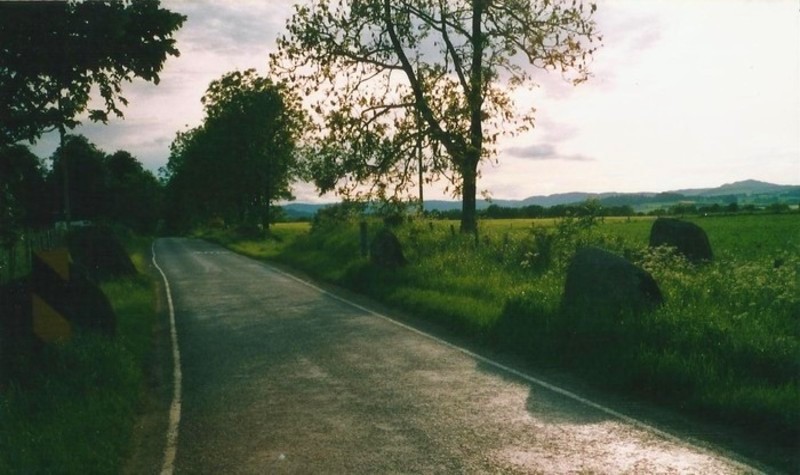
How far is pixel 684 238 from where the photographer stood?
19844mm

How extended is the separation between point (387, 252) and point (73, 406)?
14.5m

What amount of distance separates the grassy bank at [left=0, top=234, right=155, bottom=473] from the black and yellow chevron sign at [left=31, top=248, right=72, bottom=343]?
1.09ft

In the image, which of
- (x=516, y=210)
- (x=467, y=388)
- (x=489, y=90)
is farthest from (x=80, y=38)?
(x=516, y=210)

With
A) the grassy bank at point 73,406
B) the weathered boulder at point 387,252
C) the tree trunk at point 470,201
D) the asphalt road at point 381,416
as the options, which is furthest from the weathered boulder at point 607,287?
the tree trunk at point 470,201

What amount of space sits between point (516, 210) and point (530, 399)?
218 feet

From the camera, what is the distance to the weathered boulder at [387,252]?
21938 mm

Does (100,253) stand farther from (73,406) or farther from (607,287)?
(607,287)

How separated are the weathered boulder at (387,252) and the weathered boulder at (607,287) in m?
9.98

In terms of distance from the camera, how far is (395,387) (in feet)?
30.1

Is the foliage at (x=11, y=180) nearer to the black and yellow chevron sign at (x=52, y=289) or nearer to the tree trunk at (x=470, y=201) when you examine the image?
the black and yellow chevron sign at (x=52, y=289)

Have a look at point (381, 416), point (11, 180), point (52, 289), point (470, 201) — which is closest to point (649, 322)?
point (381, 416)

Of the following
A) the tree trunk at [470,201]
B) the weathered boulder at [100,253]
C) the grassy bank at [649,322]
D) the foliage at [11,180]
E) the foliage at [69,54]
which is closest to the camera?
the grassy bank at [649,322]

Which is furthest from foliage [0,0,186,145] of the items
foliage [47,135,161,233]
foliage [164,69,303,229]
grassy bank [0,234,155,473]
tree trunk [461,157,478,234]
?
foliage [47,135,161,233]

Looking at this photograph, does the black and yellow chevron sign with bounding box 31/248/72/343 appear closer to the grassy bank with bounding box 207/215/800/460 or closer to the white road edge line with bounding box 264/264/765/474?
the white road edge line with bounding box 264/264/765/474
